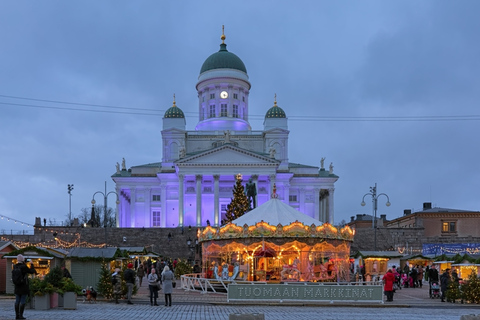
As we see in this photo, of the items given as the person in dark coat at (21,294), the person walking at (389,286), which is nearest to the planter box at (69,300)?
the person in dark coat at (21,294)

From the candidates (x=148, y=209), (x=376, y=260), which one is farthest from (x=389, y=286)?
(x=148, y=209)

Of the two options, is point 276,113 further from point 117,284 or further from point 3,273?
point 117,284

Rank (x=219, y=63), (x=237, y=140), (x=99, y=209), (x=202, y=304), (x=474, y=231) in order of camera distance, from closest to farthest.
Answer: (x=202, y=304) < (x=474, y=231) < (x=237, y=140) < (x=219, y=63) < (x=99, y=209)

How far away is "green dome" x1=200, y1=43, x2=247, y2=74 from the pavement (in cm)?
7592

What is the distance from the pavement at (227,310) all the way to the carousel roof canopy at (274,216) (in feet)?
19.2

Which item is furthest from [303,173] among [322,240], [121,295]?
[121,295]

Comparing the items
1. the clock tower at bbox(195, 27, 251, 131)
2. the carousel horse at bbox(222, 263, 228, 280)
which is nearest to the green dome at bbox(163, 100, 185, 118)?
the clock tower at bbox(195, 27, 251, 131)

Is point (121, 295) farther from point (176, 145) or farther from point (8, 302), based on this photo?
point (176, 145)

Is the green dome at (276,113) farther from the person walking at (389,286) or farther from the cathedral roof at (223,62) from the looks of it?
the person walking at (389,286)

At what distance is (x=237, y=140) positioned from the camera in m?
97.9

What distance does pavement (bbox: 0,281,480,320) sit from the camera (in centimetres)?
2088

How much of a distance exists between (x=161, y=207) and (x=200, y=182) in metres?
6.96

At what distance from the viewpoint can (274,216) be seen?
117ft

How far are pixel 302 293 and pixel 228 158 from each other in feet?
196
